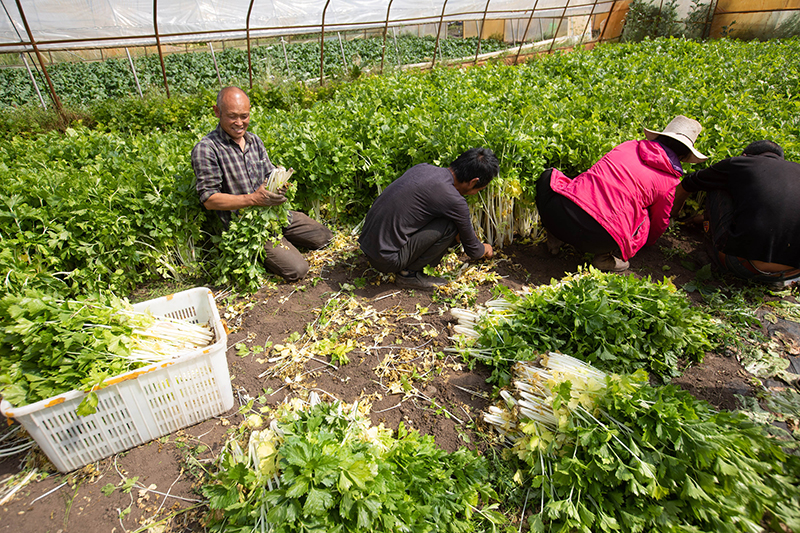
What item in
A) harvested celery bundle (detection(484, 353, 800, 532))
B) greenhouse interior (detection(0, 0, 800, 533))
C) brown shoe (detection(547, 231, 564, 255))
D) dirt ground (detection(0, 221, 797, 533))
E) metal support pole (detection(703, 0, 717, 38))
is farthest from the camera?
metal support pole (detection(703, 0, 717, 38))

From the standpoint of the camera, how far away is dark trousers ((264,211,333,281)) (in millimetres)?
4227

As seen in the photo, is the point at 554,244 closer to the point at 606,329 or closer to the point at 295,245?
the point at 606,329

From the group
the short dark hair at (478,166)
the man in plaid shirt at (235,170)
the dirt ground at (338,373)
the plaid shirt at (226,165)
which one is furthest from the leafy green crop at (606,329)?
the plaid shirt at (226,165)

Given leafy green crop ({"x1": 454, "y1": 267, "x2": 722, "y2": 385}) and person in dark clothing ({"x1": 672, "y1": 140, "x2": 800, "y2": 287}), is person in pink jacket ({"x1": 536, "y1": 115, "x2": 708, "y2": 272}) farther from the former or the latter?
leafy green crop ({"x1": 454, "y1": 267, "x2": 722, "y2": 385})

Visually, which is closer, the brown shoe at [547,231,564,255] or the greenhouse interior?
the greenhouse interior

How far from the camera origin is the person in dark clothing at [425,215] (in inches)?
148

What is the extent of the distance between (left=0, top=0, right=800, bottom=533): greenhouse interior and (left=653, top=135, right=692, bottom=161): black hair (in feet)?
0.07

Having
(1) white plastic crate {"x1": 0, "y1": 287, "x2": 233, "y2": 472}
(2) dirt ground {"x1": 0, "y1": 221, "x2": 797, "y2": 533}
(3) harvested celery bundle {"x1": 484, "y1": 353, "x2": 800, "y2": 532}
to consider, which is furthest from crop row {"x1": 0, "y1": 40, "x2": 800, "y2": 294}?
(3) harvested celery bundle {"x1": 484, "y1": 353, "x2": 800, "y2": 532}

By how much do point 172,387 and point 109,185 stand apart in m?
2.29

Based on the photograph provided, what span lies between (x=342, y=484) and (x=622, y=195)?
12.0 feet

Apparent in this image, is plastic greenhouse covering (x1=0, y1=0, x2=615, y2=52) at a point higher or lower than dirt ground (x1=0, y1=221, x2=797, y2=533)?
higher

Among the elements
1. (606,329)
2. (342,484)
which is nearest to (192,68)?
(606,329)

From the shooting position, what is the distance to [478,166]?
3682 millimetres

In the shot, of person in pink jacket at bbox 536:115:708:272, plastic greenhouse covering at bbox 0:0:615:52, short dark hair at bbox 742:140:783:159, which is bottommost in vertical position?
person in pink jacket at bbox 536:115:708:272
